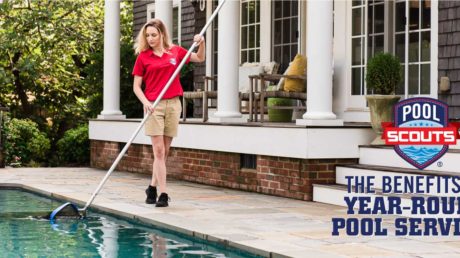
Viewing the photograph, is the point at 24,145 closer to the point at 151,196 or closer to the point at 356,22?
the point at 356,22

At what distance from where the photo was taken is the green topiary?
386 inches

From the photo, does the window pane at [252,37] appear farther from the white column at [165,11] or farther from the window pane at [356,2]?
the window pane at [356,2]

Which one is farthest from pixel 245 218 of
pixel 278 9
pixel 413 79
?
pixel 278 9

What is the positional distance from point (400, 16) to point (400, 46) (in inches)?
14.5

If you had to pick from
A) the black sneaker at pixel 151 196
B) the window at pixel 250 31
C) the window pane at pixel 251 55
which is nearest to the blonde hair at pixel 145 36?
the black sneaker at pixel 151 196

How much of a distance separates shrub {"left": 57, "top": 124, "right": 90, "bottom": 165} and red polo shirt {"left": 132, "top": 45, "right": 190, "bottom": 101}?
9115mm

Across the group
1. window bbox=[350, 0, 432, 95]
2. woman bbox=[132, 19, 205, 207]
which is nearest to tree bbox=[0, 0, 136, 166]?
window bbox=[350, 0, 432, 95]

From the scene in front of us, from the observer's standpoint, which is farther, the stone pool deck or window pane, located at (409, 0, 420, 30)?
window pane, located at (409, 0, 420, 30)

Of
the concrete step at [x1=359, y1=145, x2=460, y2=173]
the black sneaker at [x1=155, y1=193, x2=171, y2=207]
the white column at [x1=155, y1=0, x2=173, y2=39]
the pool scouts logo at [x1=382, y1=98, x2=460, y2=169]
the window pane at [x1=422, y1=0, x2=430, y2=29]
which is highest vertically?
the white column at [x1=155, y1=0, x2=173, y2=39]

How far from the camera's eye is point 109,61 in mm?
14352

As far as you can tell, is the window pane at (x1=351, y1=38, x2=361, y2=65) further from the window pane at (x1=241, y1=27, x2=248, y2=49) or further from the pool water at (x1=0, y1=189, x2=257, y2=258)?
the pool water at (x1=0, y1=189, x2=257, y2=258)

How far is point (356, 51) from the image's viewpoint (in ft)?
38.7

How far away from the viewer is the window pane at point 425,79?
418 inches

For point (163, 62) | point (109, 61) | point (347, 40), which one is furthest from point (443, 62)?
point (109, 61)
